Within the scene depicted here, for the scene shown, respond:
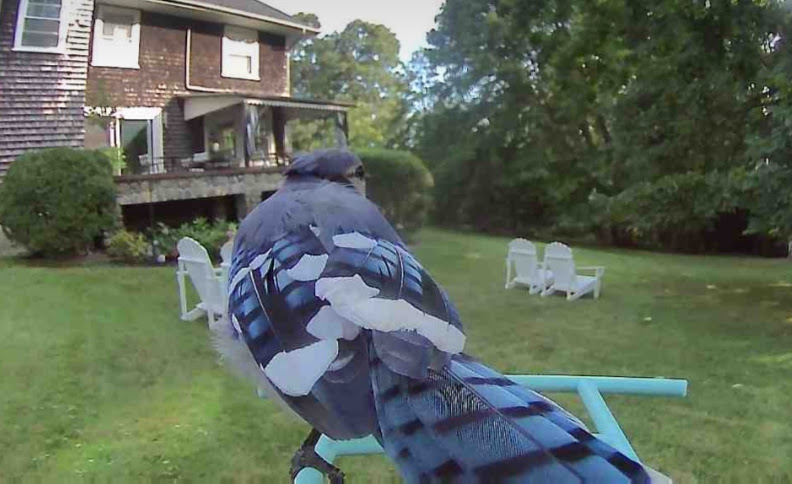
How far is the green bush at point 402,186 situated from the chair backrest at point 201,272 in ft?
4.37

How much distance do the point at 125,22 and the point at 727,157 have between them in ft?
8.01

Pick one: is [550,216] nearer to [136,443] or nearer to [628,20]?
[628,20]

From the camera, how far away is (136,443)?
1.37m

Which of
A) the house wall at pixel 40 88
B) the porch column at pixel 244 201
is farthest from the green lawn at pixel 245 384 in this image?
the house wall at pixel 40 88

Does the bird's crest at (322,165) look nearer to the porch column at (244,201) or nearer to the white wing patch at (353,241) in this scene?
the white wing patch at (353,241)

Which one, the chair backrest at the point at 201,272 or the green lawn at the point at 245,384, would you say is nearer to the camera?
the green lawn at the point at 245,384

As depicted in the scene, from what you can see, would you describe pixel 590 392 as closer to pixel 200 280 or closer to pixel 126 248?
pixel 200 280

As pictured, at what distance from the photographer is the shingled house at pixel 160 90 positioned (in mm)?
2924

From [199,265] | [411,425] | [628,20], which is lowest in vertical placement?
[199,265]

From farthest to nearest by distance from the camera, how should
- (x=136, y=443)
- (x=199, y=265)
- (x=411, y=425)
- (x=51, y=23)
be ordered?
(x=51, y=23) → (x=199, y=265) → (x=136, y=443) → (x=411, y=425)

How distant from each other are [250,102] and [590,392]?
2.88 metres

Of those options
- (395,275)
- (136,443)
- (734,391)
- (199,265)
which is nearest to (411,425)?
(395,275)

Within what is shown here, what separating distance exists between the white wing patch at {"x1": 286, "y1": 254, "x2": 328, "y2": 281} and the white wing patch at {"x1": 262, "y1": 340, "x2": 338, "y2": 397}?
0.05m

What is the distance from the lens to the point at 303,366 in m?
0.43
